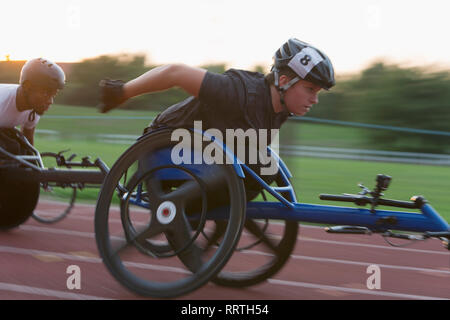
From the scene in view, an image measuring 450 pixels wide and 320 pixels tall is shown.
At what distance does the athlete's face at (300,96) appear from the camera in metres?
3.35

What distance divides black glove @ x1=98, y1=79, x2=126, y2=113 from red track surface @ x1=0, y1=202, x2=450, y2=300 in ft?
3.50

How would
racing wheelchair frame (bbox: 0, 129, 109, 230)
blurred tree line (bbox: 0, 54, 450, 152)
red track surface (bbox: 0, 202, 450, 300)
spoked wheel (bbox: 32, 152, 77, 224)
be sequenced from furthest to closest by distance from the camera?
blurred tree line (bbox: 0, 54, 450, 152) < spoked wheel (bbox: 32, 152, 77, 224) < racing wheelchair frame (bbox: 0, 129, 109, 230) < red track surface (bbox: 0, 202, 450, 300)

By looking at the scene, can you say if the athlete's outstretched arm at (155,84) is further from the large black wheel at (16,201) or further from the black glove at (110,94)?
the large black wheel at (16,201)

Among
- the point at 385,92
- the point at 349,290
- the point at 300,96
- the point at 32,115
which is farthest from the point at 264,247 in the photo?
the point at 385,92

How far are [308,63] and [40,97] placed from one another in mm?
2652

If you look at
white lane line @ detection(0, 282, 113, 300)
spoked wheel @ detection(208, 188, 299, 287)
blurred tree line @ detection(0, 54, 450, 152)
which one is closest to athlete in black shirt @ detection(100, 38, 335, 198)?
spoked wheel @ detection(208, 188, 299, 287)

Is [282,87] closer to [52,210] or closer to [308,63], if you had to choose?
[308,63]

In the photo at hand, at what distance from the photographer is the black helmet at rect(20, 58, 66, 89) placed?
505cm

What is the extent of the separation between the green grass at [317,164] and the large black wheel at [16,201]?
2.68 meters

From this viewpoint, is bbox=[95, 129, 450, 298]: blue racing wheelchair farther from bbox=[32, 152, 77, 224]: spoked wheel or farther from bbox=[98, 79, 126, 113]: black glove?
bbox=[32, 152, 77, 224]: spoked wheel

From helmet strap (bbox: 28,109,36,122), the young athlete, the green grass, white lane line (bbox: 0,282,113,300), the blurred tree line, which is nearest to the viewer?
white lane line (bbox: 0,282,113,300)

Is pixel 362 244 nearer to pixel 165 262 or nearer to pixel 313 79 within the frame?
pixel 165 262

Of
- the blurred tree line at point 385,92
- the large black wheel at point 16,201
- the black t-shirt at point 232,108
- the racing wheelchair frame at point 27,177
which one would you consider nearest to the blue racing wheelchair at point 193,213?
the black t-shirt at point 232,108
